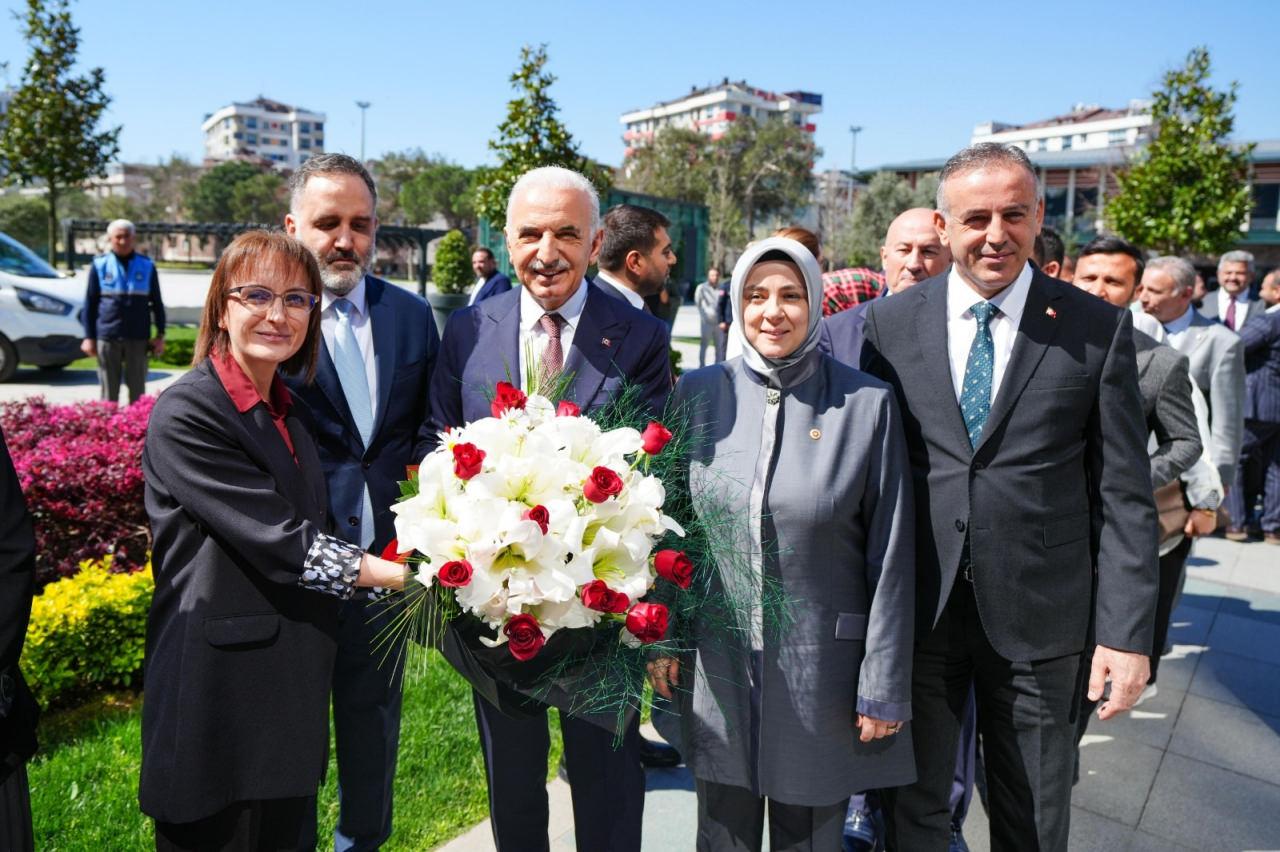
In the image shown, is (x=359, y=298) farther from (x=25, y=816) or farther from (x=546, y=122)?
(x=546, y=122)

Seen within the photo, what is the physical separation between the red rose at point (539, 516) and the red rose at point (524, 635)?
19 centimetres

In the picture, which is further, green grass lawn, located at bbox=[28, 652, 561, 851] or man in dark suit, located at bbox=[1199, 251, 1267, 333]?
man in dark suit, located at bbox=[1199, 251, 1267, 333]

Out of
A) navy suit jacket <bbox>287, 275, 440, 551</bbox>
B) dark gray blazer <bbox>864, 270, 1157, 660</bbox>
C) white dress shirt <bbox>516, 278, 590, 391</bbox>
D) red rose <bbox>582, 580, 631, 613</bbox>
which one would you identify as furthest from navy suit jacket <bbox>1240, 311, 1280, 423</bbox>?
red rose <bbox>582, 580, 631, 613</bbox>

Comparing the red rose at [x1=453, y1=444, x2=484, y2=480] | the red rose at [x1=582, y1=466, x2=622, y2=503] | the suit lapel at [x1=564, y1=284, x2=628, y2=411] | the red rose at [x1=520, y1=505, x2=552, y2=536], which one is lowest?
the red rose at [x1=520, y1=505, x2=552, y2=536]

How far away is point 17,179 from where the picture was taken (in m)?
18.3

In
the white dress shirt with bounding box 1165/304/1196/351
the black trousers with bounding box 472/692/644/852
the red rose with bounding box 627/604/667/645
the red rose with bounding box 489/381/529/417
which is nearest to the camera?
the red rose with bounding box 627/604/667/645

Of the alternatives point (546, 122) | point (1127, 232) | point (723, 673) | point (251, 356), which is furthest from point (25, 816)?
point (1127, 232)

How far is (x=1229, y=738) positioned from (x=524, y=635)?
4054 millimetres

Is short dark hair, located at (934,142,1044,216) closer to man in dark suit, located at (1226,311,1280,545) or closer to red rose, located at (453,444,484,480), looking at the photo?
red rose, located at (453,444,484,480)

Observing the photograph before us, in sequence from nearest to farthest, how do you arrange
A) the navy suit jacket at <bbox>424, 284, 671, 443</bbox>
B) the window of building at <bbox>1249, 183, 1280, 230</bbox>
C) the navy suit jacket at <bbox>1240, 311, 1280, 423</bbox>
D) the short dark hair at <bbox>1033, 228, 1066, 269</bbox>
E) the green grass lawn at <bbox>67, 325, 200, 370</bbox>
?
the navy suit jacket at <bbox>424, 284, 671, 443</bbox>
the short dark hair at <bbox>1033, 228, 1066, 269</bbox>
the navy suit jacket at <bbox>1240, 311, 1280, 423</bbox>
the green grass lawn at <bbox>67, 325, 200, 370</bbox>
the window of building at <bbox>1249, 183, 1280, 230</bbox>

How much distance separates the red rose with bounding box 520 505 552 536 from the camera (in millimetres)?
1743

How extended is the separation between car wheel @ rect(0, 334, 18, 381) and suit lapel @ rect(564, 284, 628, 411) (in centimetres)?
1281

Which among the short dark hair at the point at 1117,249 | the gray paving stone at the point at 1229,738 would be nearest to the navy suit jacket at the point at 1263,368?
the gray paving stone at the point at 1229,738

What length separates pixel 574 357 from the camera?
106 inches
